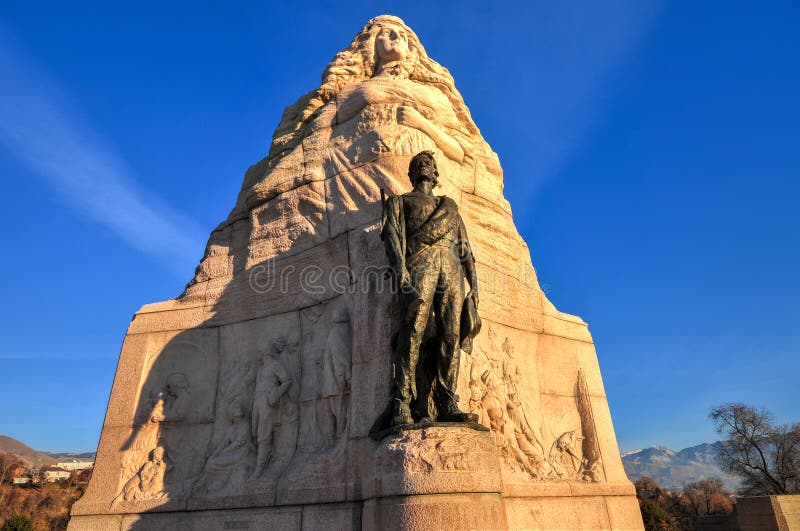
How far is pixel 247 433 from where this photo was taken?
7.39 metres

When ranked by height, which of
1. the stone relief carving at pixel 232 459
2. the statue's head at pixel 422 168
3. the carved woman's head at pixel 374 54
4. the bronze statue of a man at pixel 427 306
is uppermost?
the carved woman's head at pixel 374 54

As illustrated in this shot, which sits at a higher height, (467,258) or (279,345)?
(467,258)

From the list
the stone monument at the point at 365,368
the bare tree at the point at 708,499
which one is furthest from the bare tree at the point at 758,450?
the stone monument at the point at 365,368

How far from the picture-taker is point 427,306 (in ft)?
18.5

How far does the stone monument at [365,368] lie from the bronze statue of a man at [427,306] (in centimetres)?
2

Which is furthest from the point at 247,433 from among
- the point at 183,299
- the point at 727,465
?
the point at 727,465

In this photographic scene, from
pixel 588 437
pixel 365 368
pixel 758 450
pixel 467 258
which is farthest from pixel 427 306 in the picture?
pixel 758 450

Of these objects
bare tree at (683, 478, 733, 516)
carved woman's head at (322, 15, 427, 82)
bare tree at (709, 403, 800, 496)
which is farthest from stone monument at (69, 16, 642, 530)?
bare tree at (683, 478, 733, 516)

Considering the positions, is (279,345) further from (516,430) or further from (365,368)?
(516,430)

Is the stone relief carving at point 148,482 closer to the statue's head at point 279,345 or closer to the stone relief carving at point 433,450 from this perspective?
the statue's head at point 279,345

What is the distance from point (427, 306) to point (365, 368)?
1265 millimetres

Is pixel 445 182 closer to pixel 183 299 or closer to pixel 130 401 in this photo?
pixel 183 299

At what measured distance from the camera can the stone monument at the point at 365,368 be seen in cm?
558

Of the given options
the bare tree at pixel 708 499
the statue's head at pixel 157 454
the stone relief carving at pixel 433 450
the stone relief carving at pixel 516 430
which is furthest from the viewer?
the bare tree at pixel 708 499
